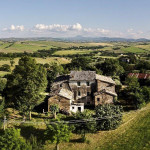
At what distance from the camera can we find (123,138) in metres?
34.0

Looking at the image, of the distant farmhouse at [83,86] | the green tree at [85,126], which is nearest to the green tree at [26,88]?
the distant farmhouse at [83,86]

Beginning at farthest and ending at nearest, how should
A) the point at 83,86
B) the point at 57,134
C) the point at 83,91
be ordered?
the point at 83,91 < the point at 83,86 < the point at 57,134

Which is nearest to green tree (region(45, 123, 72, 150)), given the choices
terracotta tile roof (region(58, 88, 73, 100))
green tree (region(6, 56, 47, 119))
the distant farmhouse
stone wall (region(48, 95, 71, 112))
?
green tree (region(6, 56, 47, 119))

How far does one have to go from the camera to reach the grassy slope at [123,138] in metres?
31.6

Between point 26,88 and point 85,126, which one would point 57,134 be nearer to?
point 85,126

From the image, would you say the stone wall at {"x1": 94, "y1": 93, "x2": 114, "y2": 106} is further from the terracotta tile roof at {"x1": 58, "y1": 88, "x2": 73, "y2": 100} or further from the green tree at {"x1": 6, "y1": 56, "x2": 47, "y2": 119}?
the green tree at {"x1": 6, "y1": 56, "x2": 47, "y2": 119}

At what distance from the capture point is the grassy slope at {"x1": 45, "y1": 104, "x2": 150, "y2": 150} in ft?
104

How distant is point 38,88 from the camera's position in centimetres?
4097

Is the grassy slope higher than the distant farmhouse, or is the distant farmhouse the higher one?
the distant farmhouse

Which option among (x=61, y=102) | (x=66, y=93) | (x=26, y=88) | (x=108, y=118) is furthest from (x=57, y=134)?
(x=66, y=93)

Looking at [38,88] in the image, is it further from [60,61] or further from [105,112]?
[60,61]

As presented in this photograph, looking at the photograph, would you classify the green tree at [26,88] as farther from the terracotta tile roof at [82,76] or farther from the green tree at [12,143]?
the green tree at [12,143]

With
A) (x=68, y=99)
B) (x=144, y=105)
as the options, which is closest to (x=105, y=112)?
(x=68, y=99)

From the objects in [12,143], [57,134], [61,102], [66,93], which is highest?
[66,93]
